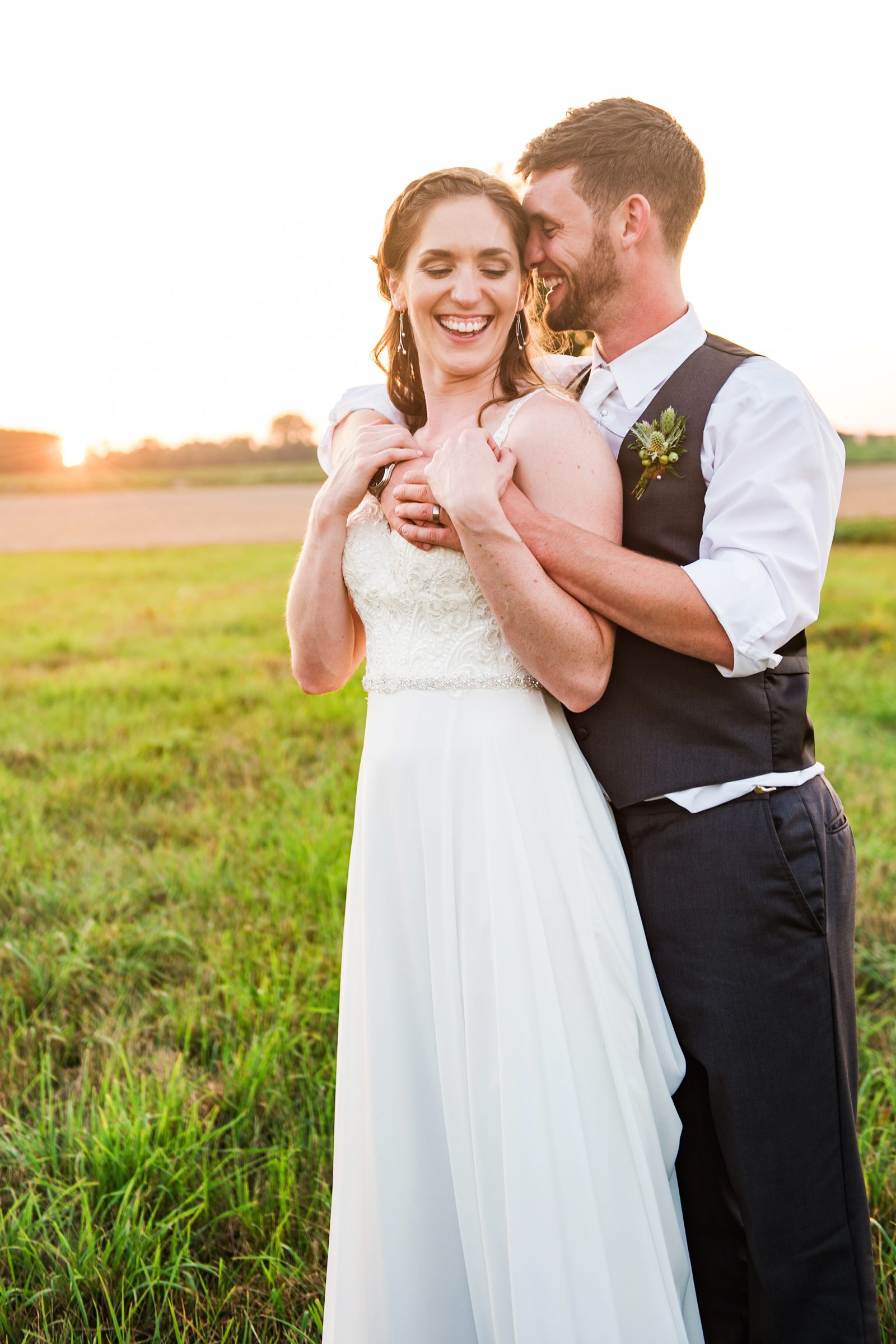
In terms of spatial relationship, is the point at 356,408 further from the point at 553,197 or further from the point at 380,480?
Answer: the point at 553,197

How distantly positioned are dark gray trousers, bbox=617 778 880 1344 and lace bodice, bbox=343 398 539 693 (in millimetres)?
508

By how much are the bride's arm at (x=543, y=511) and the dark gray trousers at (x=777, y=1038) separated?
0.41 metres

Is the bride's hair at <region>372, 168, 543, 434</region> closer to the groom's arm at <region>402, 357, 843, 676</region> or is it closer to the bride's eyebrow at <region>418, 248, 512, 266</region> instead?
the bride's eyebrow at <region>418, 248, 512, 266</region>

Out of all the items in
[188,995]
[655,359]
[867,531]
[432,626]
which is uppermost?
[655,359]

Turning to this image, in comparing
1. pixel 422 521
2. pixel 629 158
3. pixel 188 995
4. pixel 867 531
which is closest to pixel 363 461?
pixel 422 521

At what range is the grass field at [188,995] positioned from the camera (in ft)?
8.13

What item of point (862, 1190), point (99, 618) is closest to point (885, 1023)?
point (862, 1190)

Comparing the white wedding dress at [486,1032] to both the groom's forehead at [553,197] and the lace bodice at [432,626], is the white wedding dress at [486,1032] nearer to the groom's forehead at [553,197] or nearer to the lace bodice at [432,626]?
the lace bodice at [432,626]

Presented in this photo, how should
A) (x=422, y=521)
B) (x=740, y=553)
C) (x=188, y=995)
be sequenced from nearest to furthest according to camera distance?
1. (x=740, y=553)
2. (x=422, y=521)
3. (x=188, y=995)

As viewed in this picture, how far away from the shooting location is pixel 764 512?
6.23 feet

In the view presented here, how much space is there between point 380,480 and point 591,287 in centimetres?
69

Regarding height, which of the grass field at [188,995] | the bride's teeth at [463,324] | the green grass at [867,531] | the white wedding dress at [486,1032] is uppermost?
the bride's teeth at [463,324]

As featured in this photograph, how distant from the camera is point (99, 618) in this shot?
40.0 feet

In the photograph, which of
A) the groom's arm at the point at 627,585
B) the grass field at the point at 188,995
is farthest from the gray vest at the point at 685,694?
the grass field at the point at 188,995
